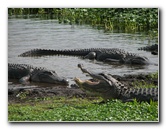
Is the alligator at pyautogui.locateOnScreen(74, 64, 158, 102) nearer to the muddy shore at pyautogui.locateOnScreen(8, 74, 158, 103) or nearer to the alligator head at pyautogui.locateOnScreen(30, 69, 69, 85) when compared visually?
the muddy shore at pyautogui.locateOnScreen(8, 74, 158, 103)

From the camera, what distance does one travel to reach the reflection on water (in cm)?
924

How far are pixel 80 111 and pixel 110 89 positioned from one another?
61 centimetres

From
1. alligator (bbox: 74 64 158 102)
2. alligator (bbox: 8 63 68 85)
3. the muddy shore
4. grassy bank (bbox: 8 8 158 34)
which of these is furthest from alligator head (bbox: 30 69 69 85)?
grassy bank (bbox: 8 8 158 34)

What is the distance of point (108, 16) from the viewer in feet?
31.0

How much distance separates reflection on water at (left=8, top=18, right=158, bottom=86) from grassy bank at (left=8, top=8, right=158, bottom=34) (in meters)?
0.10

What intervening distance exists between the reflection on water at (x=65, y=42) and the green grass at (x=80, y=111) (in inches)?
15.7

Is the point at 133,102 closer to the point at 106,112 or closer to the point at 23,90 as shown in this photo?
the point at 106,112

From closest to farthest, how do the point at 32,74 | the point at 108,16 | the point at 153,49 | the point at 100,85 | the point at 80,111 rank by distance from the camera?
the point at 80,111, the point at 153,49, the point at 100,85, the point at 108,16, the point at 32,74

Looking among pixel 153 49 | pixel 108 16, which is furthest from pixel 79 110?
pixel 108 16

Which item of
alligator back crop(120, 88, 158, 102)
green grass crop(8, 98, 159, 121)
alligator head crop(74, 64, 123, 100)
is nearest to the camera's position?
green grass crop(8, 98, 159, 121)

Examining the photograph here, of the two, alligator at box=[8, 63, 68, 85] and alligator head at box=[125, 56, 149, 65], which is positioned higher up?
alligator head at box=[125, 56, 149, 65]

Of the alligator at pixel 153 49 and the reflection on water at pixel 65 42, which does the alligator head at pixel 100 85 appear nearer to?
the reflection on water at pixel 65 42

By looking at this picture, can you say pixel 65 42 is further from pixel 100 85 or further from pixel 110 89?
pixel 110 89

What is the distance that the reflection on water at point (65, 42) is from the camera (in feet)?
30.3
